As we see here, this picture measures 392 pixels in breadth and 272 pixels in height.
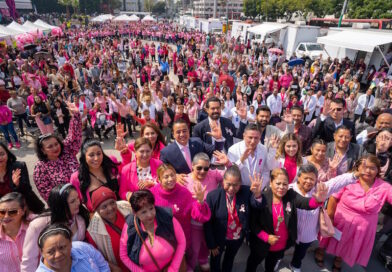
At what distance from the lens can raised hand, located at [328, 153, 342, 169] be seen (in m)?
3.21

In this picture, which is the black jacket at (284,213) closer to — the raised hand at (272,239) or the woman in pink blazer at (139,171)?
the raised hand at (272,239)

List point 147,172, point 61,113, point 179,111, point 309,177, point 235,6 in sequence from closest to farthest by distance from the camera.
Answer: point 309,177, point 147,172, point 179,111, point 61,113, point 235,6

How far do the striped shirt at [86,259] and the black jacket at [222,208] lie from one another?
1.13 m

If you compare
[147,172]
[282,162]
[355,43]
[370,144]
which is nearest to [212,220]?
[147,172]

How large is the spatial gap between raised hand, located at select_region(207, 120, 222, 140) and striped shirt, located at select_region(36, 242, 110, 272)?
2492 millimetres

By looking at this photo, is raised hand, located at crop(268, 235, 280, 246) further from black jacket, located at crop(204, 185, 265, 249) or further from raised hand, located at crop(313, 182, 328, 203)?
raised hand, located at crop(313, 182, 328, 203)

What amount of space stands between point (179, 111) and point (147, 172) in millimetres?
3429

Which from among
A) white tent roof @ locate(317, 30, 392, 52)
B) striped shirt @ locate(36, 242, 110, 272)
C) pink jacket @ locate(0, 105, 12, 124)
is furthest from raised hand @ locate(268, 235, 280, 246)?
white tent roof @ locate(317, 30, 392, 52)

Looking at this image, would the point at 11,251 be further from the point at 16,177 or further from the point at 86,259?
the point at 16,177

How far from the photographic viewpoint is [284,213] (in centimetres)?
263

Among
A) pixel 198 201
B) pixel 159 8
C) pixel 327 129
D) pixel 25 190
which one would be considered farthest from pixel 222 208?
pixel 159 8

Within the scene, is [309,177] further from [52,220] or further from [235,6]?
[235,6]

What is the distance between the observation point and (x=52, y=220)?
2230 millimetres

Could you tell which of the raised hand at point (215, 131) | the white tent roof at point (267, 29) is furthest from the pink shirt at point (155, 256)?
the white tent roof at point (267, 29)
